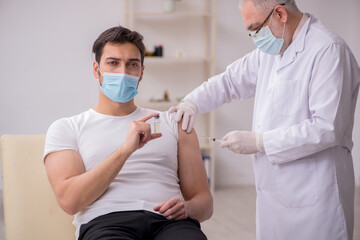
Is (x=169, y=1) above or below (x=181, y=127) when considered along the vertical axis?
above

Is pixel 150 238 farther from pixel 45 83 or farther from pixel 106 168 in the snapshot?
pixel 45 83

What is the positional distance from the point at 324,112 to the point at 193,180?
0.56 m

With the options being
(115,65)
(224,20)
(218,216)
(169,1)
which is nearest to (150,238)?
(115,65)

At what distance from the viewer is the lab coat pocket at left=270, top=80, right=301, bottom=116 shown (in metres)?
1.43

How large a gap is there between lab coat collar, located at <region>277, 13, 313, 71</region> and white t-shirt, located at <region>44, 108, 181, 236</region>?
506 millimetres

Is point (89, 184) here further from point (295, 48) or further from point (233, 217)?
point (233, 217)

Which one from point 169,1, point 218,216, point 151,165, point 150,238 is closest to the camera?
point 150,238

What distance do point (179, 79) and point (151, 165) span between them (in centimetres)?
276

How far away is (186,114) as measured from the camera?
1.63m

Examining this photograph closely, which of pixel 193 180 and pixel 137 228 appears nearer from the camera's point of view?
pixel 137 228

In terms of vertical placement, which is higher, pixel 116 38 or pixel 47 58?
pixel 116 38

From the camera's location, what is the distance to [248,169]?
4.34 meters

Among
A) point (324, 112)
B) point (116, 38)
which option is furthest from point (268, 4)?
point (116, 38)

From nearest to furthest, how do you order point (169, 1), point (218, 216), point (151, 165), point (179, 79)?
point (151, 165) < point (218, 216) < point (169, 1) < point (179, 79)
